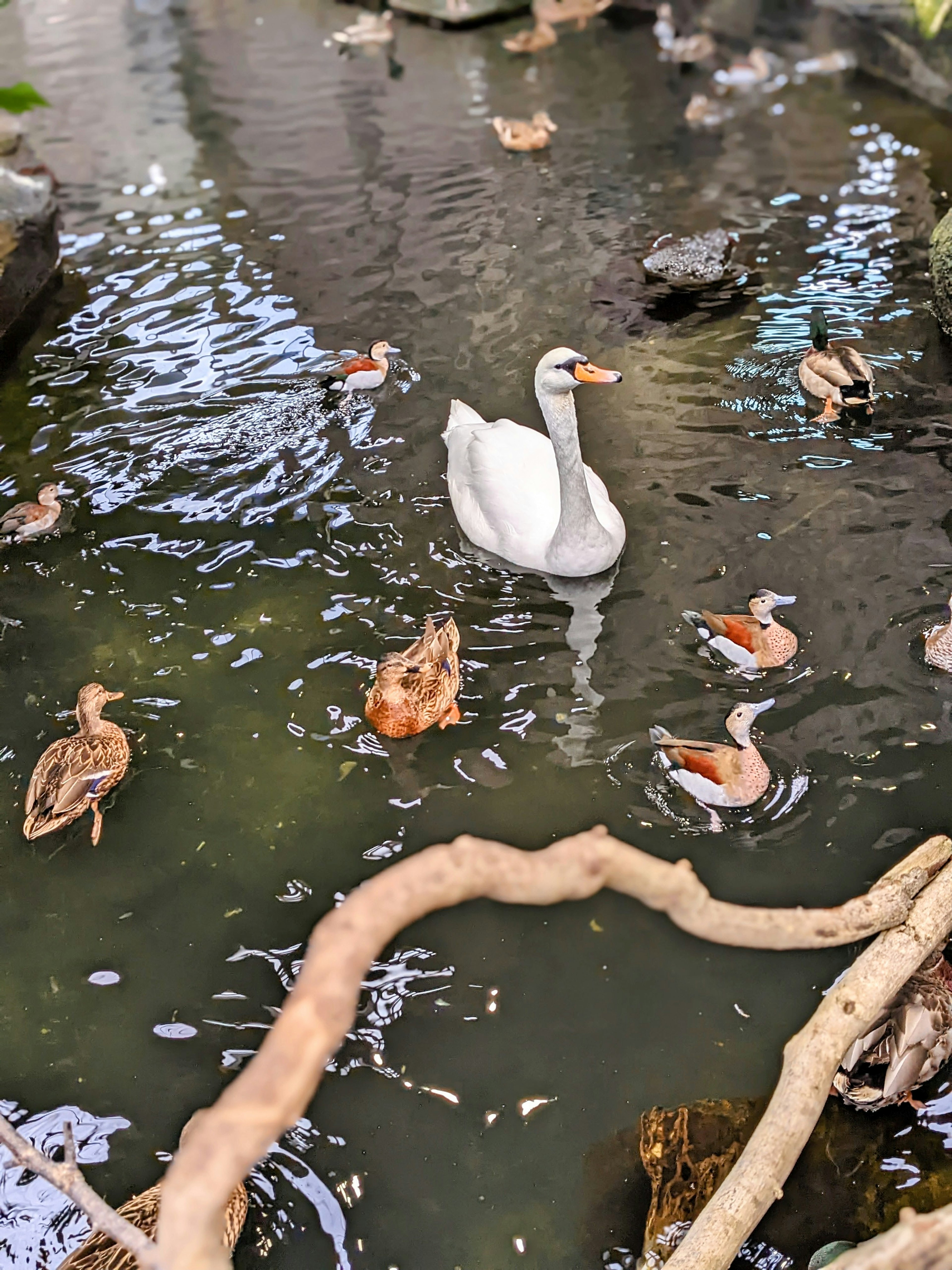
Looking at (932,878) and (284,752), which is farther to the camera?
(284,752)

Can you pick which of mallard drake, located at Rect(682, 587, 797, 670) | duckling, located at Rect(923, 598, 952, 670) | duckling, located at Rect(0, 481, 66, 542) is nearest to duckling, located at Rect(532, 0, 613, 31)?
duckling, located at Rect(0, 481, 66, 542)

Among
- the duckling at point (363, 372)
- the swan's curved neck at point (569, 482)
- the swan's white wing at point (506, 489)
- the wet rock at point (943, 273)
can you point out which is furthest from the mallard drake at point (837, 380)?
the duckling at point (363, 372)

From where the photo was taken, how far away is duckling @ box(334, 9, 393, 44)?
12727mm

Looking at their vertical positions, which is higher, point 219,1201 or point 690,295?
point 219,1201

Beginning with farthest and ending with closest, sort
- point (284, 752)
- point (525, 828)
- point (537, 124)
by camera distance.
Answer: point (537, 124) < point (284, 752) < point (525, 828)

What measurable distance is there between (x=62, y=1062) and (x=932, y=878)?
Result: 274 centimetres

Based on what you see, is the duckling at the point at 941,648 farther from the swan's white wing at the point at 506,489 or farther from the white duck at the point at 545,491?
the swan's white wing at the point at 506,489

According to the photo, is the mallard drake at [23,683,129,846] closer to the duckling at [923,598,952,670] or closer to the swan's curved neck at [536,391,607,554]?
the swan's curved neck at [536,391,607,554]

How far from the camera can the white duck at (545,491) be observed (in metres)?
4.76

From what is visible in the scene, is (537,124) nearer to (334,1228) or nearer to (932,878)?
(932,878)

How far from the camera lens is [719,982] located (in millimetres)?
3494

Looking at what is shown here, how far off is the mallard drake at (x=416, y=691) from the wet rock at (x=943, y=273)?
395 centimetres

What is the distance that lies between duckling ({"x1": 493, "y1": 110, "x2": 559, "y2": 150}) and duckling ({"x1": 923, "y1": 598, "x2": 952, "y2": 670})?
21.4 feet

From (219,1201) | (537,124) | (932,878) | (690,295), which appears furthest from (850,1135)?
(537,124)
